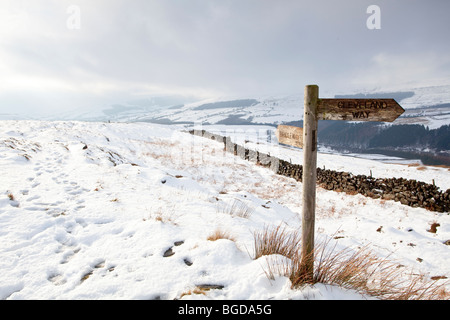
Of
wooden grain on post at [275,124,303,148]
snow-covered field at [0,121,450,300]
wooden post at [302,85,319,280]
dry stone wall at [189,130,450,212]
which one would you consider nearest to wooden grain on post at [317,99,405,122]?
wooden post at [302,85,319,280]

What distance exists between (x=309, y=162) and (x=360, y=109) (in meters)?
0.95

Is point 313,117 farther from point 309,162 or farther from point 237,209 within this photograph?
point 237,209

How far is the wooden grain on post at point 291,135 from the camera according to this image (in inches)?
128

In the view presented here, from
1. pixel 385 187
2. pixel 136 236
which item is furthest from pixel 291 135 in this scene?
pixel 385 187

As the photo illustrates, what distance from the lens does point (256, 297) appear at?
92.9 inches

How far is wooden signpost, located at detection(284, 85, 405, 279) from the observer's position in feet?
8.55

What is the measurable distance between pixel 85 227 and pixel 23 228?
1.00 m

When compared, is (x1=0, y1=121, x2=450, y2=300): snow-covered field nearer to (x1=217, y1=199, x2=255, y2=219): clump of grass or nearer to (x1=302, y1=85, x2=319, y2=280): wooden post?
(x1=217, y1=199, x2=255, y2=219): clump of grass

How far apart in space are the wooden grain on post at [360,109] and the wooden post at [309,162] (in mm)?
122

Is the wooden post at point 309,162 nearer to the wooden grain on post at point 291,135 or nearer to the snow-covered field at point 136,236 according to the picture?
the wooden grain on post at point 291,135

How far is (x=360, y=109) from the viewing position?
2.71 metres

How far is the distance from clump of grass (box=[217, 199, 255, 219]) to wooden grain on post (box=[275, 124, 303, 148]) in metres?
2.94
